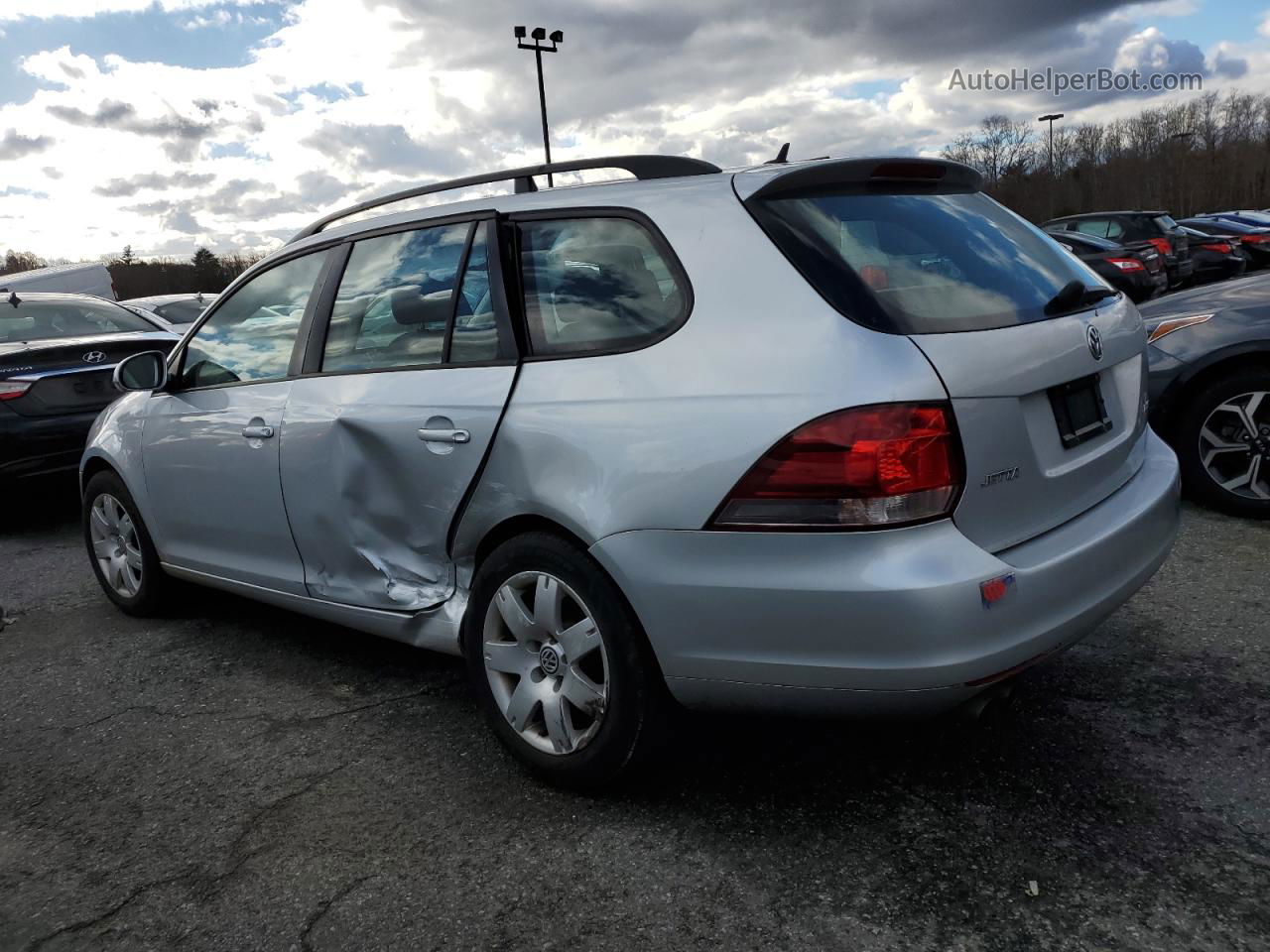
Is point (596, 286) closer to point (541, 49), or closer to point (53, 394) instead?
point (53, 394)

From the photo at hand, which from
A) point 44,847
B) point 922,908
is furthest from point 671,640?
point 44,847

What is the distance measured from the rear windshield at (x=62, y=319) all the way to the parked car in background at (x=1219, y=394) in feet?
22.9

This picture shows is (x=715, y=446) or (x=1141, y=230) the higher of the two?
(x=715, y=446)

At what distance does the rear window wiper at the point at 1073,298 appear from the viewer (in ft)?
8.82

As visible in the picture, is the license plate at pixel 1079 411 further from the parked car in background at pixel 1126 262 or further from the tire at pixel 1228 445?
the parked car in background at pixel 1126 262

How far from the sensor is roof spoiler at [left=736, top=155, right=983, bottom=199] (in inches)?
103

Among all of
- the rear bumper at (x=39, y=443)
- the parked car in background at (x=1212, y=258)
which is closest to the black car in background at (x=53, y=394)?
the rear bumper at (x=39, y=443)

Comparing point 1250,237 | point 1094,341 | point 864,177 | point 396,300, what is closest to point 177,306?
point 396,300

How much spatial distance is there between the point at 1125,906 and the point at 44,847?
8.85 ft

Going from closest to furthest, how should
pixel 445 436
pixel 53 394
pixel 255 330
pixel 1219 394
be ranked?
pixel 445 436
pixel 255 330
pixel 1219 394
pixel 53 394

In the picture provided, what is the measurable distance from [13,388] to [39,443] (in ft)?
1.23

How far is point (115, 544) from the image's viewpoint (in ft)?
15.8

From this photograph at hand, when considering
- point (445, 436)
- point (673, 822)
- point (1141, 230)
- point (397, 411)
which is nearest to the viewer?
point (673, 822)

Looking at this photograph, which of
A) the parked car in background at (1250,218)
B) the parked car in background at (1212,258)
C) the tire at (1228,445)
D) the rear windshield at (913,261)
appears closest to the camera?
the rear windshield at (913,261)
